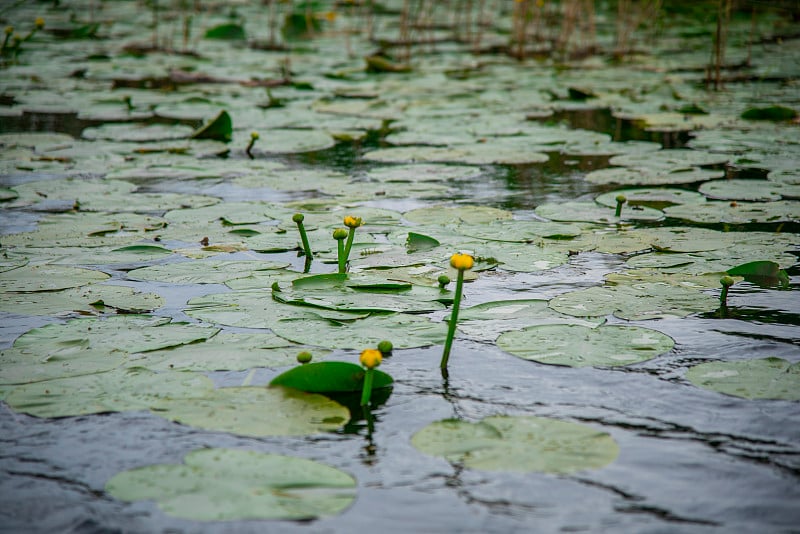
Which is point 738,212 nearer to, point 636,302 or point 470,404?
point 636,302

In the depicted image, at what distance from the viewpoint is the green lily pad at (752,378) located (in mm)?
1951

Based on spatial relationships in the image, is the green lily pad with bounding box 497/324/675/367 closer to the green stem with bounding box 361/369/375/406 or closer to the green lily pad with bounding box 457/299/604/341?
the green lily pad with bounding box 457/299/604/341

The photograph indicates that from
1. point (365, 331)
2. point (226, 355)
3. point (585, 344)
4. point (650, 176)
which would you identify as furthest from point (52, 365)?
point (650, 176)

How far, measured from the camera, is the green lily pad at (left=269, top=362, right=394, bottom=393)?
1.99 m

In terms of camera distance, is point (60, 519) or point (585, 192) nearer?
point (60, 519)

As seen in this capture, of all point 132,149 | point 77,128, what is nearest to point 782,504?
point 132,149

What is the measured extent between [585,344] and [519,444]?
580 millimetres

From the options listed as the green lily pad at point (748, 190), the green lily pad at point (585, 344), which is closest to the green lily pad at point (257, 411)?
the green lily pad at point (585, 344)

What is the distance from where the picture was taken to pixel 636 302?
8.30ft

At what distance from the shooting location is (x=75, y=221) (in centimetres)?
349

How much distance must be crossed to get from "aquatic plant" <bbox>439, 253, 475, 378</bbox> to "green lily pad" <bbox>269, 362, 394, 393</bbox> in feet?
0.60

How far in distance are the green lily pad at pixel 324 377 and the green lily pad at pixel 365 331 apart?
20 centimetres

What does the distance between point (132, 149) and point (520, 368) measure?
11.6 feet

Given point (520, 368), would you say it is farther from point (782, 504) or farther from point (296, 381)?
point (782, 504)
